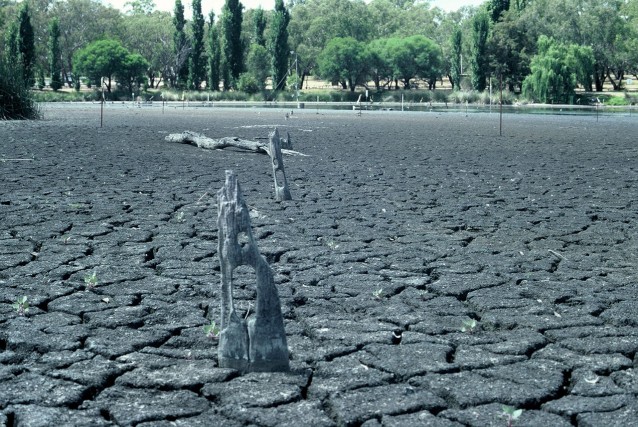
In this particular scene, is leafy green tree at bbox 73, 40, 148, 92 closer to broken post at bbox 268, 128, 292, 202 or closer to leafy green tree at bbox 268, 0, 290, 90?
leafy green tree at bbox 268, 0, 290, 90

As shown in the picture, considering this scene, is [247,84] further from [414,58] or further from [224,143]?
[224,143]

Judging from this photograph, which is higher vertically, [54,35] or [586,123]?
[54,35]

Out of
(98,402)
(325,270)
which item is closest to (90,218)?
(325,270)

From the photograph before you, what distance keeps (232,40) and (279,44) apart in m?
4.16

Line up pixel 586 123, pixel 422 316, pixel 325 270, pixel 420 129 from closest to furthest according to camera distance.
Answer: pixel 422 316
pixel 325 270
pixel 420 129
pixel 586 123

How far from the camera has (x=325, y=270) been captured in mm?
7527

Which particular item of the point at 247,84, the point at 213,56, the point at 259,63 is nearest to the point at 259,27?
the point at 259,63

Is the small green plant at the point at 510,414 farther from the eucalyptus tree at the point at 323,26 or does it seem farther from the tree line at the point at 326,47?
the eucalyptus tree at the point at 323,26

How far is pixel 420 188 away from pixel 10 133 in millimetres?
13813

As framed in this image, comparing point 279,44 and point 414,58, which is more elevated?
point 279,44

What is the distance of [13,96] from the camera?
3016cm

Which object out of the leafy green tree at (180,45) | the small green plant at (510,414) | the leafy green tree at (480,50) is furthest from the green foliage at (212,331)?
the leafy green tree at (180,45)

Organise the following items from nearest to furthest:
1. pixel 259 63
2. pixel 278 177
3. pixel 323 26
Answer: pixel 278 177
pixel 259 63
pixel 323 26

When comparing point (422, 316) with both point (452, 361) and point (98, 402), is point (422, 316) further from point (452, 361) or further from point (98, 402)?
point (98, 402)
